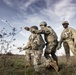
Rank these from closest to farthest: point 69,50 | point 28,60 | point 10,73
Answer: point 10,73
point 28,60
point 69,50

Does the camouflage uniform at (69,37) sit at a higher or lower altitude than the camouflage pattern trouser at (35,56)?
higher

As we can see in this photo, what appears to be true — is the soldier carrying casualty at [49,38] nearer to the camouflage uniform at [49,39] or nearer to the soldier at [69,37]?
the camouflage uniform at [49,39]

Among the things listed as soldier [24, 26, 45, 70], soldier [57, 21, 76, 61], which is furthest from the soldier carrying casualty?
soldier [57, 21, 76, 61]

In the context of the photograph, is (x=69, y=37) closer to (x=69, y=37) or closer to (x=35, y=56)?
(x=69, y=37)

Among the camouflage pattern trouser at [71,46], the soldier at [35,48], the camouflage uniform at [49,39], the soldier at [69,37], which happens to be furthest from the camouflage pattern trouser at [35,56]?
the camouflage pattern trouser at [71,46]

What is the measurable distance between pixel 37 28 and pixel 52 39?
0.90 metres

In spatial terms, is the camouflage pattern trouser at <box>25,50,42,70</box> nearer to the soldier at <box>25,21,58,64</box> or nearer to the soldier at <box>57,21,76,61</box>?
the soldier at <box>25,21,58,64</box>

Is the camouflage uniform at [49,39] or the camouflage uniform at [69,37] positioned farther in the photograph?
the camouflage uniform at [69,37]

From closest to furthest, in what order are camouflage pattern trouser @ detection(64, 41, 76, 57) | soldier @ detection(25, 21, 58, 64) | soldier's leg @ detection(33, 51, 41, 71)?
soldier's leg @ detection(33, 51, 41, 71)
soldier @ detection(25, 21, 58, 64)
camouflage pattern trouser @ detection(64, 41, 76, 57)

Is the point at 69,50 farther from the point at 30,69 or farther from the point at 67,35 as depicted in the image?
the point at 30,69

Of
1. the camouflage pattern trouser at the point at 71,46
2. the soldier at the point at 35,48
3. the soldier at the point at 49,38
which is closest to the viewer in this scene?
the soldier at the point at 35,48

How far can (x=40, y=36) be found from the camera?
10.3 metres

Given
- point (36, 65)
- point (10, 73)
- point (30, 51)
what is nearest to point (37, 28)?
point (30, 51)

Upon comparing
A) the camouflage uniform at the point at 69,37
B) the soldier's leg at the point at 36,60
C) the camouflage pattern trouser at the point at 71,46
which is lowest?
the soldier's leg at the point at 36,60
